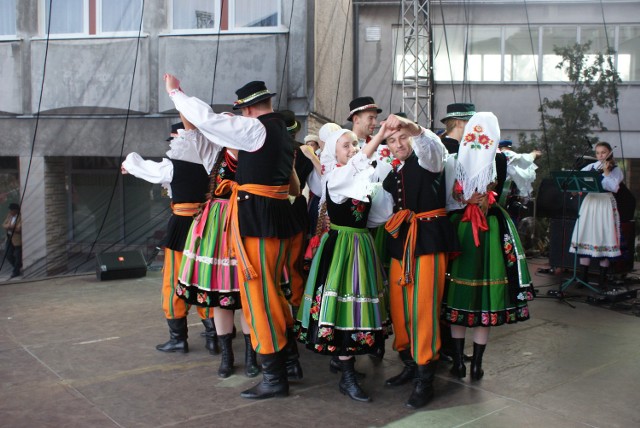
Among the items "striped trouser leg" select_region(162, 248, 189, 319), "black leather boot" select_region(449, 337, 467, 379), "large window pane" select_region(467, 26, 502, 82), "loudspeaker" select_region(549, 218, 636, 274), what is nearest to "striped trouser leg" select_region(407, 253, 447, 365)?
"black leather boot" select_region(449, 337, 467, 379)

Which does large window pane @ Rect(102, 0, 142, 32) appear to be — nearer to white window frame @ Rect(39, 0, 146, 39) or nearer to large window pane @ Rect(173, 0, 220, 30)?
white window frame @ Rect(39, 0, 146, 39)

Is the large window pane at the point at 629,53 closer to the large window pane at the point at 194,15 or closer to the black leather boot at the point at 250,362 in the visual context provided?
the large window pane at the point at 194,15

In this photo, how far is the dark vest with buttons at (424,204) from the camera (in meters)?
3.02

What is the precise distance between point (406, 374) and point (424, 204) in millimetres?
905

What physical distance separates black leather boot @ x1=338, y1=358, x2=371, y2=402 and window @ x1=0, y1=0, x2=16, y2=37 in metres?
6.59

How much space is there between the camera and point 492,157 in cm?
304

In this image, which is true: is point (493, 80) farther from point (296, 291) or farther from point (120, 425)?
point (120, 425)

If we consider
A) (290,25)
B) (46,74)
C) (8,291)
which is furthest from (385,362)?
(46,74)

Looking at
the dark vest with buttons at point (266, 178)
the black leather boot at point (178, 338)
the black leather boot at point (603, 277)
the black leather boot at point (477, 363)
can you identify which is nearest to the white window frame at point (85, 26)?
the black leather boot at point (178, 338)

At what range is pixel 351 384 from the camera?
3.06 m

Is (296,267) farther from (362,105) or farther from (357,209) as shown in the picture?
(362,105)

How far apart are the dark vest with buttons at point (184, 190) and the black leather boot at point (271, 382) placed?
3.37 feet

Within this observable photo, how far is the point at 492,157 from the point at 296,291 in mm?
1358

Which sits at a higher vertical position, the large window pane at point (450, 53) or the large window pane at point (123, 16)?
the large window pane at point (450, 53)
